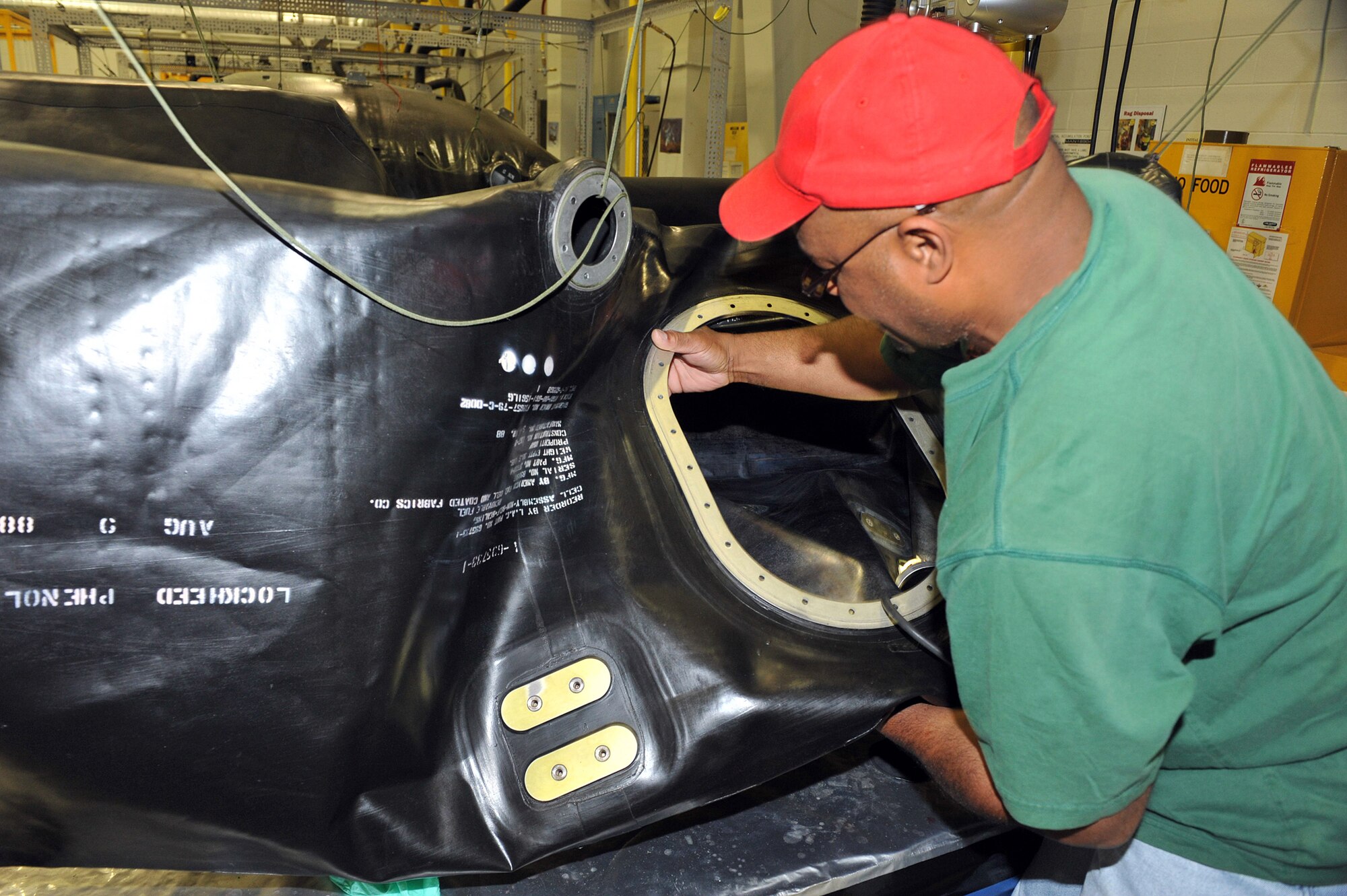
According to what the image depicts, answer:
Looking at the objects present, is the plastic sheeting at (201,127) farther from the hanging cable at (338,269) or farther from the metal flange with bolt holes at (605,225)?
the metal flange with bolt holes at (605,225)

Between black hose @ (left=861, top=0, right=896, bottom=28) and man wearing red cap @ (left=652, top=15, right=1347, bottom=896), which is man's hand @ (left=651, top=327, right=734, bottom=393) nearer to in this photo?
man wearing red cap @ (left=652, top=15, right=1347, bottom=896)

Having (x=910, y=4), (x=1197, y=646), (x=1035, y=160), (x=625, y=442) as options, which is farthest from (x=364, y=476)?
(x=910, y=4)

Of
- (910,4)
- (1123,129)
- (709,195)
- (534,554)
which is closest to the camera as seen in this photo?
(534,554)

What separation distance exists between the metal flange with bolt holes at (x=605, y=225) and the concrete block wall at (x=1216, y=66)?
9.77 feet

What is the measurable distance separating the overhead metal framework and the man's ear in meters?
2.68

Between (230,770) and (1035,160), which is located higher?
(1035,160)

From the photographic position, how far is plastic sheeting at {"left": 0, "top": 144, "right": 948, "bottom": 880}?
3.25 ft

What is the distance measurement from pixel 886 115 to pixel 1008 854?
1487 mm

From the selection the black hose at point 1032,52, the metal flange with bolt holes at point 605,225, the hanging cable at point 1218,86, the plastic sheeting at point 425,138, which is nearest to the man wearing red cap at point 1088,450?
the metal flange with bolt holes at point 605,225

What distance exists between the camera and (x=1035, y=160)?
0.91 meters

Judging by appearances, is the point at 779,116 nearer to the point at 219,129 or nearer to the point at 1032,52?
the point at 1032,52

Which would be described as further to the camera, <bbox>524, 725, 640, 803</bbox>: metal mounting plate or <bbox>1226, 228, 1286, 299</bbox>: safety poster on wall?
<bbox>1226, 228, 1286, 299</bbox>: safety poster on wall

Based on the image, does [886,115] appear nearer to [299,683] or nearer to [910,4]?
[299,683]

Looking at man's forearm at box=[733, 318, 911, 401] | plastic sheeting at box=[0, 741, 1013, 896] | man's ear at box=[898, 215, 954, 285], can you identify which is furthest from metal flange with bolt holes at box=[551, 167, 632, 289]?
plastic sheeting at box=[0, 741, 1013, 896]
